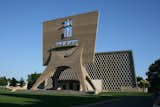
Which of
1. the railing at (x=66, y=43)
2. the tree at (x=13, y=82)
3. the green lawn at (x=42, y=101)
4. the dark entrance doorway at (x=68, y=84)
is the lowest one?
the green lawn at (x=42, y=101)

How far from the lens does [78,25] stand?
56500mm

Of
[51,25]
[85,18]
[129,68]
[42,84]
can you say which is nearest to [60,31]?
[51,25]

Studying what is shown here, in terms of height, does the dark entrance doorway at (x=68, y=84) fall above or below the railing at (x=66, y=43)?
below

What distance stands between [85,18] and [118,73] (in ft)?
84.9

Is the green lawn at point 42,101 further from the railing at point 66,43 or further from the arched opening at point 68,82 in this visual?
the arched opening at point 68,82

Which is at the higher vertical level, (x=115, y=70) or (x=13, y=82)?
(x=115, y=70)

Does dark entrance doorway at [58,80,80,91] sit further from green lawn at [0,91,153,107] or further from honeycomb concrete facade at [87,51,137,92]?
green lawn at [0,91,153,107]

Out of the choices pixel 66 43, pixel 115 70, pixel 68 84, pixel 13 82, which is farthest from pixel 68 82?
pixel 13 82

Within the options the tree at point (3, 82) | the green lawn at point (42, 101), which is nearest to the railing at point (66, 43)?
the green lawn at point (42, 101)

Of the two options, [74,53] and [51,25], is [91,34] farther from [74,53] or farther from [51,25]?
[51,25]

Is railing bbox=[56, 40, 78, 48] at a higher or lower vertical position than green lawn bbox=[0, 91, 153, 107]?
higher

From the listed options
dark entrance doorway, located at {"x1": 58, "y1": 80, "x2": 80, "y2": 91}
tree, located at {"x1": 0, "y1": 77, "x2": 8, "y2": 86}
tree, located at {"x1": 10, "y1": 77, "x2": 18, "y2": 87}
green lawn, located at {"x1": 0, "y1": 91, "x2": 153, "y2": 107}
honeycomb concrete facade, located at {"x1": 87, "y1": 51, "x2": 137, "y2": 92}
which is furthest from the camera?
tree, located at {"x1": 0, "y1": 77, "x2": 8, "y2": 86}

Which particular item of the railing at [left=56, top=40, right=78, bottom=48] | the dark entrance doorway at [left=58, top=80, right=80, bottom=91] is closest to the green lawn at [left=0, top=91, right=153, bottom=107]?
the railing at [left=56, top=40, right=78, bottom=48]

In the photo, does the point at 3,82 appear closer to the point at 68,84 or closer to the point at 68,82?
the point at 68,82
